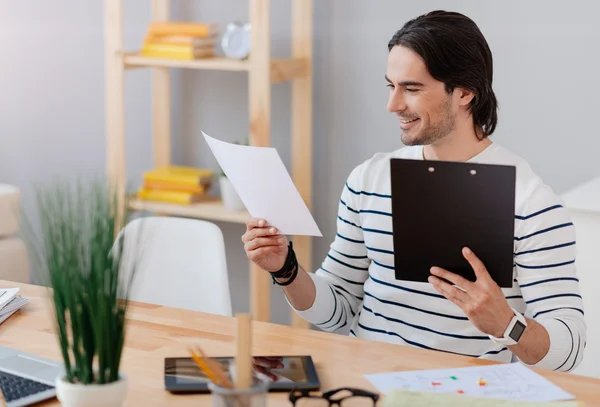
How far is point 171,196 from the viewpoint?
3.30 meters

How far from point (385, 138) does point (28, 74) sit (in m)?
1.65

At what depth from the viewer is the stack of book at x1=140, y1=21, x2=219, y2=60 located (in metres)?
3.16

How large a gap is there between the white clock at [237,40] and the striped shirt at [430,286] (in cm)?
124

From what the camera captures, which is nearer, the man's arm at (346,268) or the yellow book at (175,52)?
the man's arm at (346,268)

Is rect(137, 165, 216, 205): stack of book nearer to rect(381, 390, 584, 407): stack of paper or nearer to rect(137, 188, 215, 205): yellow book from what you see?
rect(137, 188, 215, 205): yellow book

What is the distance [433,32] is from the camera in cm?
188

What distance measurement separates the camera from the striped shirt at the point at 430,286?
1.75m

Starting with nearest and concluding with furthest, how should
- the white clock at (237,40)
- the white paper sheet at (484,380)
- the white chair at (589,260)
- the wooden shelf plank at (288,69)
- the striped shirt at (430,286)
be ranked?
the white paper sheet at (484,380), the striped shirt at (430,286), the white chair at (589,260), the wooden shelf plank at (288,69), the white clock at (237,40)

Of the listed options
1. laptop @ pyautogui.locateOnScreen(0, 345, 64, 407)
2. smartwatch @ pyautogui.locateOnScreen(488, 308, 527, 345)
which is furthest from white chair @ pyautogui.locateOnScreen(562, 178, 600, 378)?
laptop @ pyautogui.locateOnScreen(0, 345, 64, 407)

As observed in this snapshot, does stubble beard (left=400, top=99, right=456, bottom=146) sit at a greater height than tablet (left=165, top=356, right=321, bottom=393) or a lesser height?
greater

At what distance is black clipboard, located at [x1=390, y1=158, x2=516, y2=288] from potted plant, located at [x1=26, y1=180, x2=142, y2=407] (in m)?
0.57

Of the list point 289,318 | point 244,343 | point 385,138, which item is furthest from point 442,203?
point 289,318

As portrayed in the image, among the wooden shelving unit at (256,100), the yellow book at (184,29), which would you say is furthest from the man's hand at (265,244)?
the yellow book at (184,29)

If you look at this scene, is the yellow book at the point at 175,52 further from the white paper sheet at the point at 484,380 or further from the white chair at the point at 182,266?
the white paper sheet at the point at 484,380
